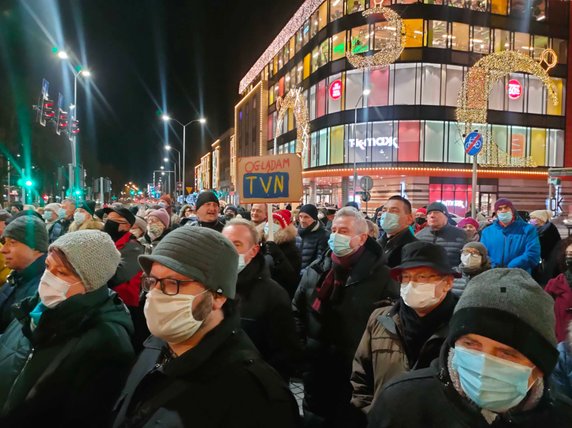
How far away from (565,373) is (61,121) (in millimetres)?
19894

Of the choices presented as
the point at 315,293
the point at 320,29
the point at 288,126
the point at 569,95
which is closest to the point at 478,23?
the point at 569,95

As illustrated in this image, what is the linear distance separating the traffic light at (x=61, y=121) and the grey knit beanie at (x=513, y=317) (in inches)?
770

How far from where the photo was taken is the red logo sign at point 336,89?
3994 centimetres

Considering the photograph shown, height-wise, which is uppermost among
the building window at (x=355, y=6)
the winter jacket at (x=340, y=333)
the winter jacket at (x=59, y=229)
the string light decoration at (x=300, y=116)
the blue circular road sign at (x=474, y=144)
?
the building window at (x=355, y=6)

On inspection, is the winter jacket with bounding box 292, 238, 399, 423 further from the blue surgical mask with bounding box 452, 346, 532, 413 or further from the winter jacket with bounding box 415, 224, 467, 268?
the winter jacket with bounding box 415, 224, 467, 268

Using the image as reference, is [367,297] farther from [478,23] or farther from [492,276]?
[478,23]

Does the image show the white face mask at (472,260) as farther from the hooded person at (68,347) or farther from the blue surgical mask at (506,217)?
the hooded person at (68,347)

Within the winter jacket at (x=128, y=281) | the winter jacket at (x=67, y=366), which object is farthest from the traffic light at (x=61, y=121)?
the winter jacket at (x=67, y=366)

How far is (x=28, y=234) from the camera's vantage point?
393 cm

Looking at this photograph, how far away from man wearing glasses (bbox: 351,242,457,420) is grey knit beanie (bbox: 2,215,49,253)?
2850 mm

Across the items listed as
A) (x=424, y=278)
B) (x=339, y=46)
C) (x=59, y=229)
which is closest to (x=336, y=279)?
(x=424, y=278)

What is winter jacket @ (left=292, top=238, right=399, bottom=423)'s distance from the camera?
11.3 feet

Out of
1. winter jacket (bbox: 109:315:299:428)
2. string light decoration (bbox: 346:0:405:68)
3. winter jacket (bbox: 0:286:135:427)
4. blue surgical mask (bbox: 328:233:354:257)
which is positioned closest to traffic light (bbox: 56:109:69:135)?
blue surgical mask (bbox: 328:233:354:257)

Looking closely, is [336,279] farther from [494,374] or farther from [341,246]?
[494,374]
